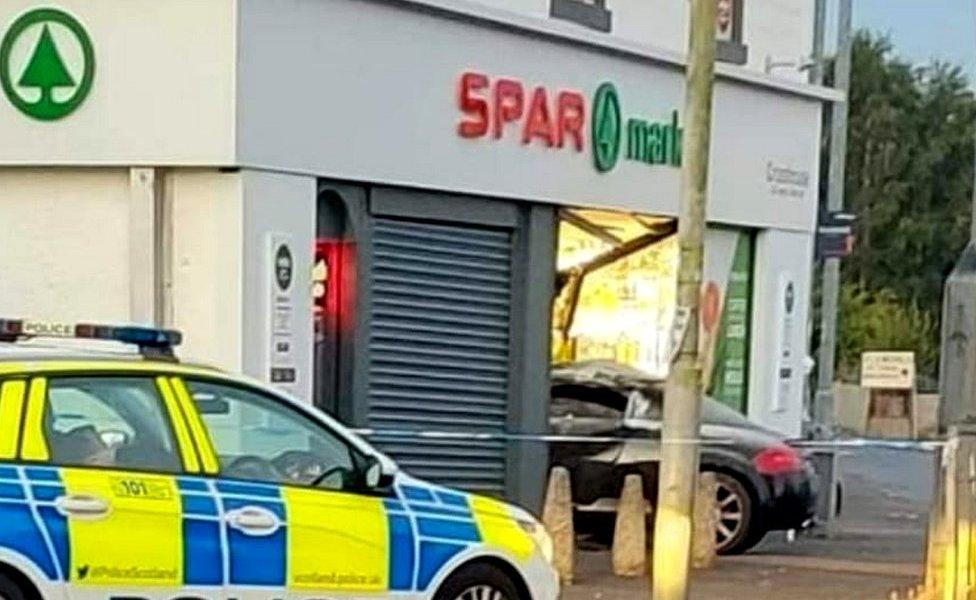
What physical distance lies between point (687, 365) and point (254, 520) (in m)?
2.91

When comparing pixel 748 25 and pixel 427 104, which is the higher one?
pixel 748 25

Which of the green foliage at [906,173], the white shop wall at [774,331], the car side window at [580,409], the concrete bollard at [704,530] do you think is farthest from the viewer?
the green foliage at [906,173]

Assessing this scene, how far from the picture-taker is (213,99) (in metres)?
15.2

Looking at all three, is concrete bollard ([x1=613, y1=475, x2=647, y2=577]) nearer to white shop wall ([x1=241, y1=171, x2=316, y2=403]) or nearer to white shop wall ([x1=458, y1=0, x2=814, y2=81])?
white shop wall ([x1=241, y1=171, x2=316, y2=403])

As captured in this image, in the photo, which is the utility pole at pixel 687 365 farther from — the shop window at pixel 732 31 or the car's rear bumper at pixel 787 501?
the shop window at pixel 732 31

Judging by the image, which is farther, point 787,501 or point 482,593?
point 787,501

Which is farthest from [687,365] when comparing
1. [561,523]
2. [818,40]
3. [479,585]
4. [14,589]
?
[818,40]

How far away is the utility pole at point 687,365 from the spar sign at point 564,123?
19.4ft

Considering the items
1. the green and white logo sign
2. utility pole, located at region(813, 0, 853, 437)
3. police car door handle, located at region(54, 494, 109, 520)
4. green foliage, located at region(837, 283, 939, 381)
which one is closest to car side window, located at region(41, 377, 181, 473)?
police car door handle, located at region(54, 494, 109, 520)

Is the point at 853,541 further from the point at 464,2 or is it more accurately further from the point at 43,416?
the point at 43,416

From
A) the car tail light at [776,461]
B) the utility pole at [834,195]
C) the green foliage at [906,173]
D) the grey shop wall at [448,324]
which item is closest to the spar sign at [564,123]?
the grey shop wall at [448,324]

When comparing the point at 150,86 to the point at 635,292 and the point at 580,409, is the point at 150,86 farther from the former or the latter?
the point at 635,292

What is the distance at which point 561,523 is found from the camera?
51.8 ft

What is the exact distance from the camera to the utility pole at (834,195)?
2433cm
